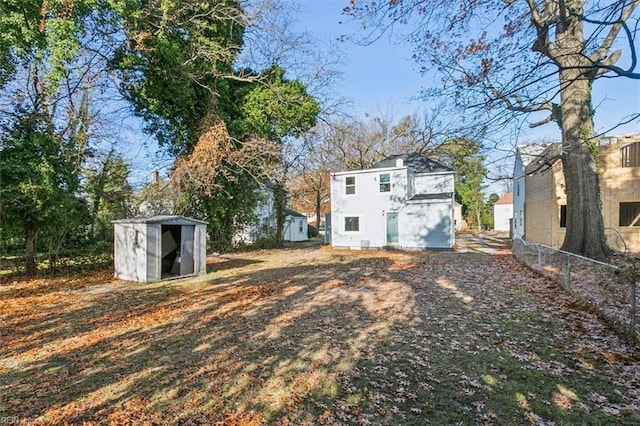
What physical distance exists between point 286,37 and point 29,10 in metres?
10.7

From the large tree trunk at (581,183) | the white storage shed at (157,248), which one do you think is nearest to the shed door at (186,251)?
the white storage shed at (157,248)

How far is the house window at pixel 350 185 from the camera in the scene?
21.6 m

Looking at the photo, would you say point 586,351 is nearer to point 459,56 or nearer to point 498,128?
point 498,128

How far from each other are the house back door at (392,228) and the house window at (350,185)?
9.05 ft

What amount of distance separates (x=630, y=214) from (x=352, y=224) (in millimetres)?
13493

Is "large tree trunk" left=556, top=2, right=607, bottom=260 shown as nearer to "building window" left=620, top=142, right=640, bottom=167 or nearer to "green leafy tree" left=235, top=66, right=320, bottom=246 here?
"building window" left=620, top=142, right=640, bottom=167

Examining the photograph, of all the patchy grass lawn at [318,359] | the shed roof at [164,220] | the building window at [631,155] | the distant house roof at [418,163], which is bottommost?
the patchy grass lawn at [318,359]

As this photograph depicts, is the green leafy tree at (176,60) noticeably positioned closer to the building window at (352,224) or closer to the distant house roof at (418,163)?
the building window at (352,224)

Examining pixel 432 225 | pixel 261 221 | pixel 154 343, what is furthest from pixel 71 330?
pixel 261 221

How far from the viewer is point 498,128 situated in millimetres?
5332

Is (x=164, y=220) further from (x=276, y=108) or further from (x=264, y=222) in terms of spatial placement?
(x=264, y=222)

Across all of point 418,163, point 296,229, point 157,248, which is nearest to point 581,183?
point 418,163

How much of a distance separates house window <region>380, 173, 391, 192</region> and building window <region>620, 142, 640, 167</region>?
1076 centimetres

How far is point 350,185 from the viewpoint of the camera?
2166 centimetres
